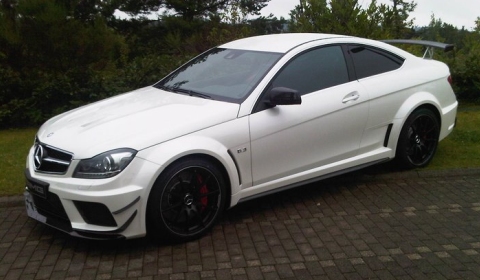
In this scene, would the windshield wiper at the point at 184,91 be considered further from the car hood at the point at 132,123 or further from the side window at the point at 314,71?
the side window at the point at 314,71

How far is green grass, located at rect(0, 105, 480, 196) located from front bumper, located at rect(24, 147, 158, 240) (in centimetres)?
158

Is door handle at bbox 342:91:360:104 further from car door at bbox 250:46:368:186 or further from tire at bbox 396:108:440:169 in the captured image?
tire at bbox 396:108:440:169

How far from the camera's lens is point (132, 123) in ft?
16.4

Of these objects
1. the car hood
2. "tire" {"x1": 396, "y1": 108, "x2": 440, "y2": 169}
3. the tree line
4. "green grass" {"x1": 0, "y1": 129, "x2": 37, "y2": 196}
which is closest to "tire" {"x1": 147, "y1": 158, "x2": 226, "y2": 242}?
the car hood

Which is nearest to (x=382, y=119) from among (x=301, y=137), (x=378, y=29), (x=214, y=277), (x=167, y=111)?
(x=301, y=137)

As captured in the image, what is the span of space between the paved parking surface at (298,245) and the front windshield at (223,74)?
116 centimetres

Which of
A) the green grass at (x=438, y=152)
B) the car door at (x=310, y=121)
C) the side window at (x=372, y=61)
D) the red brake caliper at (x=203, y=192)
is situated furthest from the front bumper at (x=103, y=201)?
the side window at (x=372, y=61)

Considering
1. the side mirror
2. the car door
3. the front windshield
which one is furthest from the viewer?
the front windshield

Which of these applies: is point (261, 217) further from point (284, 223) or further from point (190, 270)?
point (190, 270)

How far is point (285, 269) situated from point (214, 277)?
54 centimetres

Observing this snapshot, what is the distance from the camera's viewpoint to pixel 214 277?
437 centimetres

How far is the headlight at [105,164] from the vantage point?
4.56 meters

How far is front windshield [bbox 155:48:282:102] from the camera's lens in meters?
5.53

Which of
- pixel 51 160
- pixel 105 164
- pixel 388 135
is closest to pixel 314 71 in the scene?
pixel 388 135
